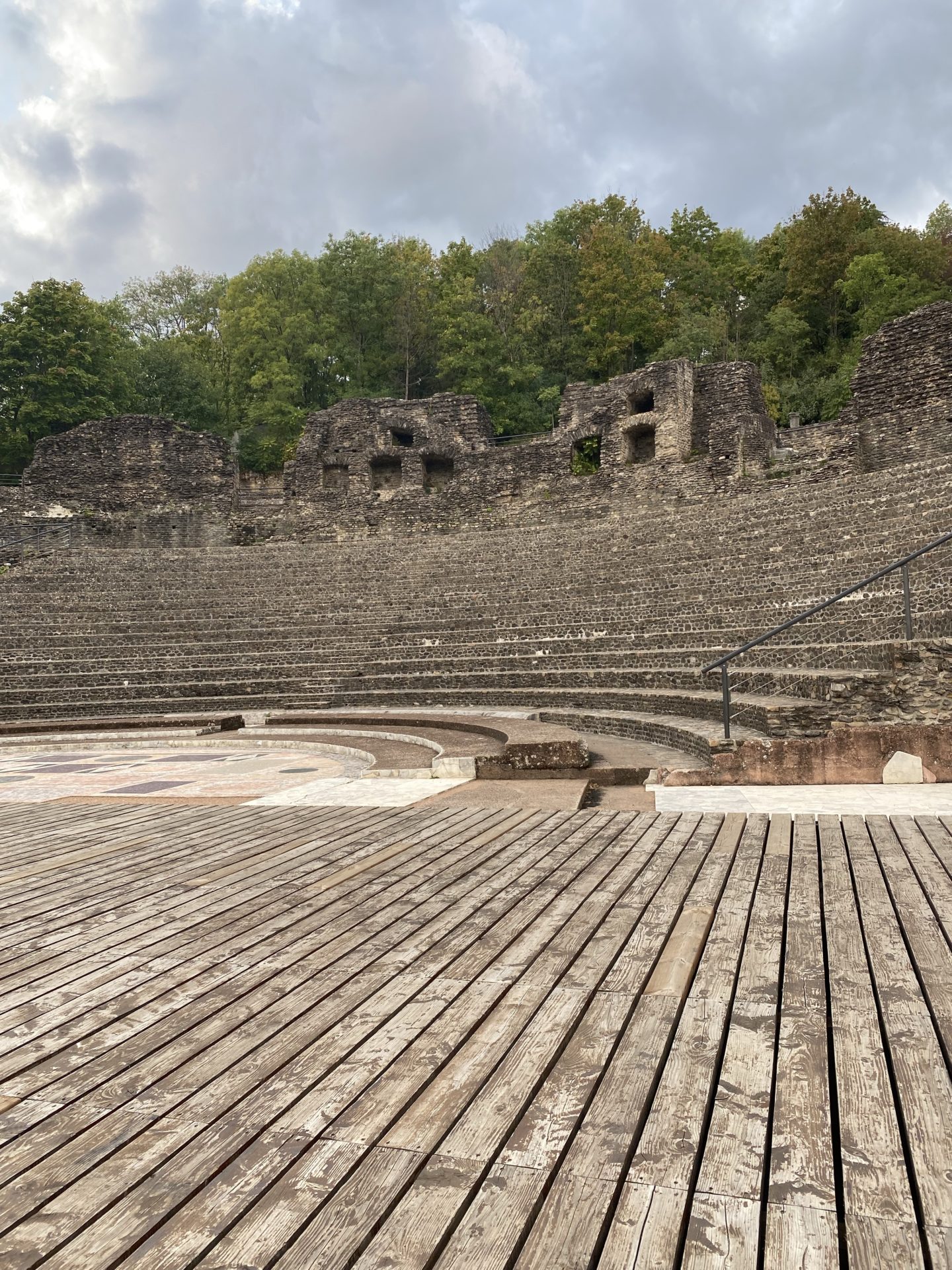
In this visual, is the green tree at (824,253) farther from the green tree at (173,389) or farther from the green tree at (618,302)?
the green tree at (173,389)

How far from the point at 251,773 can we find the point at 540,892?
4.92m

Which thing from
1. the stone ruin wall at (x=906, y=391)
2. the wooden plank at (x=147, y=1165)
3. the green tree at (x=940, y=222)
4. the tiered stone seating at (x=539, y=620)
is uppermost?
the green tree at (x=940, y=222)

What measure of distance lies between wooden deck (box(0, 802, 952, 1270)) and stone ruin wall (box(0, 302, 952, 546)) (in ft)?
63.2

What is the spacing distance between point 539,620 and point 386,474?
1697 cm

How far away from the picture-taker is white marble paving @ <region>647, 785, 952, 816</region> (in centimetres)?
464

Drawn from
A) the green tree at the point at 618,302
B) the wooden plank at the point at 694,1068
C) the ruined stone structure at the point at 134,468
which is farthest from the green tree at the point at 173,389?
the wooden plank at the point at 694,1068

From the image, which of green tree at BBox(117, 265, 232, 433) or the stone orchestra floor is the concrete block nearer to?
the stone orchestra floor

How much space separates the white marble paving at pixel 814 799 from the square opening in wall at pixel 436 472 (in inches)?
964

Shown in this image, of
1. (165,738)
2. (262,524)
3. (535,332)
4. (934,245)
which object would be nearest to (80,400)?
(262,524)

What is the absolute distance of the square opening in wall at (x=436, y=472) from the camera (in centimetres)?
A: 2912

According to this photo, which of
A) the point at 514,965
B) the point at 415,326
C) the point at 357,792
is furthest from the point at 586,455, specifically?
the point at 514,965

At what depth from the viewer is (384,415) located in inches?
1132

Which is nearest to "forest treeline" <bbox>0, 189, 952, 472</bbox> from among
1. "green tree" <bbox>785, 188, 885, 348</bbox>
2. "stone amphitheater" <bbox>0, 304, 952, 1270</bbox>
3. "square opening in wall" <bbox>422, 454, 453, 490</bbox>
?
"green tree" <bbox>785, 188, 885, 348</bbox>

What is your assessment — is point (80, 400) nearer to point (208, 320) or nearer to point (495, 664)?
point (208, 320)
